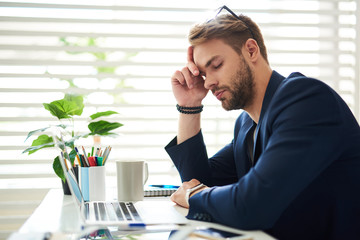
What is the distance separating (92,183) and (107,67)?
0.88m

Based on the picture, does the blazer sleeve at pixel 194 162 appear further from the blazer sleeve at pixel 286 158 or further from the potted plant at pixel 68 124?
the blazer sleeve at pixel 286 158

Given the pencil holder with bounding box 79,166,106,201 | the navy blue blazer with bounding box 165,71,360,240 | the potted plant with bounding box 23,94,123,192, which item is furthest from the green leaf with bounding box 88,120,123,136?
the navy blue blazer with bounding box 165,71,360,240

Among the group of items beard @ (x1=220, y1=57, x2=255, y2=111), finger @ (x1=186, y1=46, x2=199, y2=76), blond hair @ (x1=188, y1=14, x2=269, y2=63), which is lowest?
beard @ (x1=220, y1=57, x2=255, y2=111)

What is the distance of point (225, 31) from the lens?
55.1 inches

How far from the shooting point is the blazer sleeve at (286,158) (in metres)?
0.93

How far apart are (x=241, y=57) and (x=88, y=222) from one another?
28.9 inches

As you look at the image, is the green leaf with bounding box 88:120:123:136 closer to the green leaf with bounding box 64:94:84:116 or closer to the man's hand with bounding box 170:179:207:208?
the green leaf with bounding box 64:94:84:116

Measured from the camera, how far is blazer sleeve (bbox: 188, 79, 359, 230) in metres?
0.93

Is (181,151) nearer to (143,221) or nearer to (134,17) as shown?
(143,221)

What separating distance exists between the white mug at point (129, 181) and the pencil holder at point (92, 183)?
0.07 m

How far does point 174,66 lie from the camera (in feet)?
7.11

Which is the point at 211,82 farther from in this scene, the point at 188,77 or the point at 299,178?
the point at 299,178

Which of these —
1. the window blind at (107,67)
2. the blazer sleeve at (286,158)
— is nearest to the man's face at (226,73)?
the blazer sleeve at (286,158)

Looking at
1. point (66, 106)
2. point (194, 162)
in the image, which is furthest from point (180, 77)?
point (66, 106)
